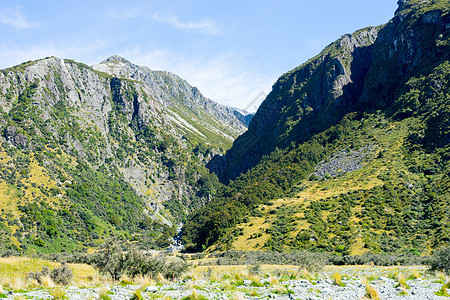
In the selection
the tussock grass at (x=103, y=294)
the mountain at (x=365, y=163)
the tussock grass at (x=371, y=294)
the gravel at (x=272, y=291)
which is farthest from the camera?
the mountain at (x=365, y=163)

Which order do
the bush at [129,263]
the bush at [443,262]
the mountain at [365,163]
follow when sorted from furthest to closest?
the mountain at [365,163] → the bush at [129,263] → the bush at [443,262]

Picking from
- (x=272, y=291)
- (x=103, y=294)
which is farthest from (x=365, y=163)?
(x=103, y=294)

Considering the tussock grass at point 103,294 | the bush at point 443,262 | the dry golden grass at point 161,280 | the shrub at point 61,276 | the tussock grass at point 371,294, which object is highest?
the tussock grass at point 103,294

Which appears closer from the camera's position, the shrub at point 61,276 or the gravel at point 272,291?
the gravel at point 272,291

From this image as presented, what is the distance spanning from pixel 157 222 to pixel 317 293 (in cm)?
16887

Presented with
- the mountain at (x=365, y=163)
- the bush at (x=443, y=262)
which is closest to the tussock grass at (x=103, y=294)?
the bush at (x=443, y=262)

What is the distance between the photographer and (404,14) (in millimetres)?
168625

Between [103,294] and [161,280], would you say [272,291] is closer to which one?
Answer: [161,280]

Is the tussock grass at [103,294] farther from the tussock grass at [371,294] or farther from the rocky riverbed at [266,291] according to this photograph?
the tussock grass at [371,294]

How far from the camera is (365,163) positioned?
100500 millimetres

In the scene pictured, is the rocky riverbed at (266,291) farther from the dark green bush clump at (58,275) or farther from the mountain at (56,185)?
the mountain at (56,185)

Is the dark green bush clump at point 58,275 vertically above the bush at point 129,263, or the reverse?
the dark green bush clump at point 58,275

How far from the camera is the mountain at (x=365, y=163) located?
215ft

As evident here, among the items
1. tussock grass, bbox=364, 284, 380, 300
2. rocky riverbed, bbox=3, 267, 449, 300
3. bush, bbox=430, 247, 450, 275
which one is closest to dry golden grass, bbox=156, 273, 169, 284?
rocky riverbed, bbox=3, 267, 449, 300
